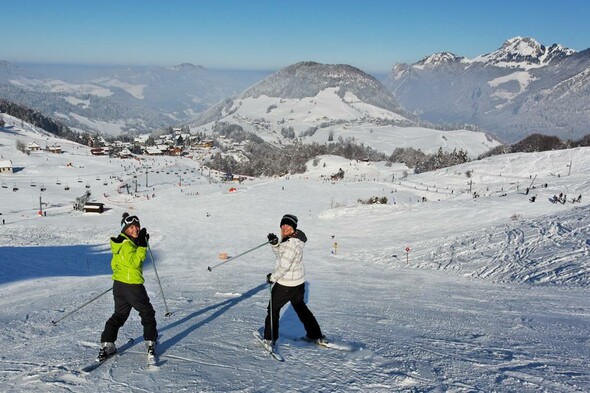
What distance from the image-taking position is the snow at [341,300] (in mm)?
5918

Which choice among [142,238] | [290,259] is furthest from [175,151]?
[290,259]

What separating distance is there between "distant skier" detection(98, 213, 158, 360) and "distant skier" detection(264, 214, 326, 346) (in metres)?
1.85

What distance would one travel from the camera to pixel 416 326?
870 cm

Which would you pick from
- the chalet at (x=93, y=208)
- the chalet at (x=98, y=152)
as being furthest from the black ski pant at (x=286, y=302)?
the chalet at (x=98, y=152)

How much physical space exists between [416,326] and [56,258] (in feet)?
82.4

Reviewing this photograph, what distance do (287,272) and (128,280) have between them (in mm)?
2369

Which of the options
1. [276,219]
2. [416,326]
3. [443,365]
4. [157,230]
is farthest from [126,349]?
[276,219]

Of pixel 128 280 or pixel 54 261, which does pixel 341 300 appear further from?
pixel 54 261

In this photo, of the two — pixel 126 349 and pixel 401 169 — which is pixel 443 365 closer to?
pixel 126 349

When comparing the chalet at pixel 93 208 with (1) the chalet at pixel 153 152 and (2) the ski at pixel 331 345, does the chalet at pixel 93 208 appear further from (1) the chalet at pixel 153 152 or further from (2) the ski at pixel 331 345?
(1) the chalet at pixel 153 152

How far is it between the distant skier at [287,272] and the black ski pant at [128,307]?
182cm

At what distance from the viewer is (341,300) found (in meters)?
11.7

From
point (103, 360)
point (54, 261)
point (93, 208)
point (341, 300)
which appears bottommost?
point (54, 261)

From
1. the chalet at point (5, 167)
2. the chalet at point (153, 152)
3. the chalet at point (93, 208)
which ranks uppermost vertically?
the chalet at point (153, 152)
